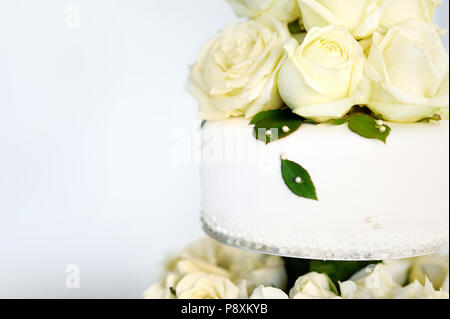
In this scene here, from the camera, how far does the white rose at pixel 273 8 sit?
2.50 ft

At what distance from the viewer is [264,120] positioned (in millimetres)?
721

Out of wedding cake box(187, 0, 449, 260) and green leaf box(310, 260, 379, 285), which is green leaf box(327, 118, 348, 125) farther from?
green leaf box(310, 260, 379, 285)

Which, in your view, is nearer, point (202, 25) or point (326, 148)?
point (326, 148)

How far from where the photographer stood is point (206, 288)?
2.81 ft

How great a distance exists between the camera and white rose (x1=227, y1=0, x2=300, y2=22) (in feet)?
2.50

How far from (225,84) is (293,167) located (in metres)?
0.18

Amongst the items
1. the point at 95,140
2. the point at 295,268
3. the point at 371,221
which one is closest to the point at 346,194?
the point at 371,221

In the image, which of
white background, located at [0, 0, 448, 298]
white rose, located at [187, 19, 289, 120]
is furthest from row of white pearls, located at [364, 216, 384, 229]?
white background, located at [0, 0, 448, 298]

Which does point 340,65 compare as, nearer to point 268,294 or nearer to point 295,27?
point 295,27

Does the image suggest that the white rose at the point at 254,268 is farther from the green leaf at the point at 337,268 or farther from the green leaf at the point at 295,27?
the green leaf at the point at 295,27

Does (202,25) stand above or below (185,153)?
above

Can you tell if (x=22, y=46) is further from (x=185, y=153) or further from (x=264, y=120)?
(x=185, y=153)

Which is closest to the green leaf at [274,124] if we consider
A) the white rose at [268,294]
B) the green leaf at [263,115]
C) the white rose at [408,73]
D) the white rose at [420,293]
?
the green leaf at [263,115]

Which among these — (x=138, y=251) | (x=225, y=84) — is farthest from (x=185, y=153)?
(x=225, y=84)
